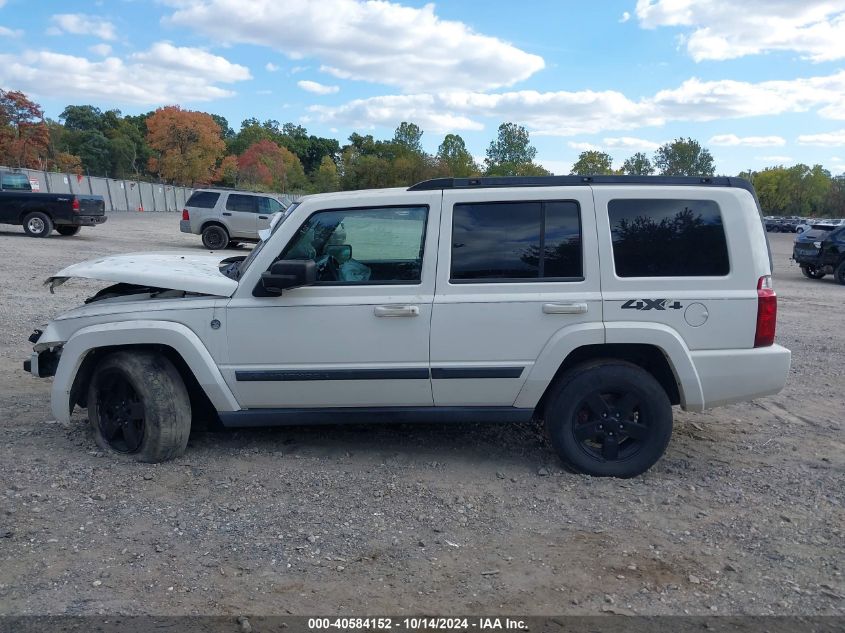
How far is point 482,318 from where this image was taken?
15.6 ft

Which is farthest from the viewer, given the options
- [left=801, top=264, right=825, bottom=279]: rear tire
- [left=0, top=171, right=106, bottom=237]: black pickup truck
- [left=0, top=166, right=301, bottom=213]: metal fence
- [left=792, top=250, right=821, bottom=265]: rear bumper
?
[left=0, top=166, right=301, bottom=213]: metal fence

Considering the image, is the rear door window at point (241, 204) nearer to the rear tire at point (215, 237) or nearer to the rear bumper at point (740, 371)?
the rear tire at point (215, 237)

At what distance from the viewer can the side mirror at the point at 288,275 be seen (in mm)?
4633

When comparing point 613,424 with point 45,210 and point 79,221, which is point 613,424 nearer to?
point 79,221

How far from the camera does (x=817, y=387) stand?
24.4ft

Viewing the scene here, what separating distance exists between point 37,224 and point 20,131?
126ft

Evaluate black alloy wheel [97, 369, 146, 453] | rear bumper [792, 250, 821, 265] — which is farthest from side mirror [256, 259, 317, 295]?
rear bumper [792, 250, 821, 265]

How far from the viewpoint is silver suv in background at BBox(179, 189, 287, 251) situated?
2202 cm

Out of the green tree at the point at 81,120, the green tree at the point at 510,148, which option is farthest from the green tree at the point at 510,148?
the green tree at the point at 81,120

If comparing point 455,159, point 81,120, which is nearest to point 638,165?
point 455,159

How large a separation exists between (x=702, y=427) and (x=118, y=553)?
439 cm

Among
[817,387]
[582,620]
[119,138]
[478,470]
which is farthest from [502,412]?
[119,138]

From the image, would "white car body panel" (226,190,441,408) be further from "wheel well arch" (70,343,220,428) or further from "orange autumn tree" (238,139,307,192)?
"orange autumn tree" (238,139,307,192)

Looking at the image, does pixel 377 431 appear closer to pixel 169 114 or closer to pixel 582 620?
pixel 582 620
